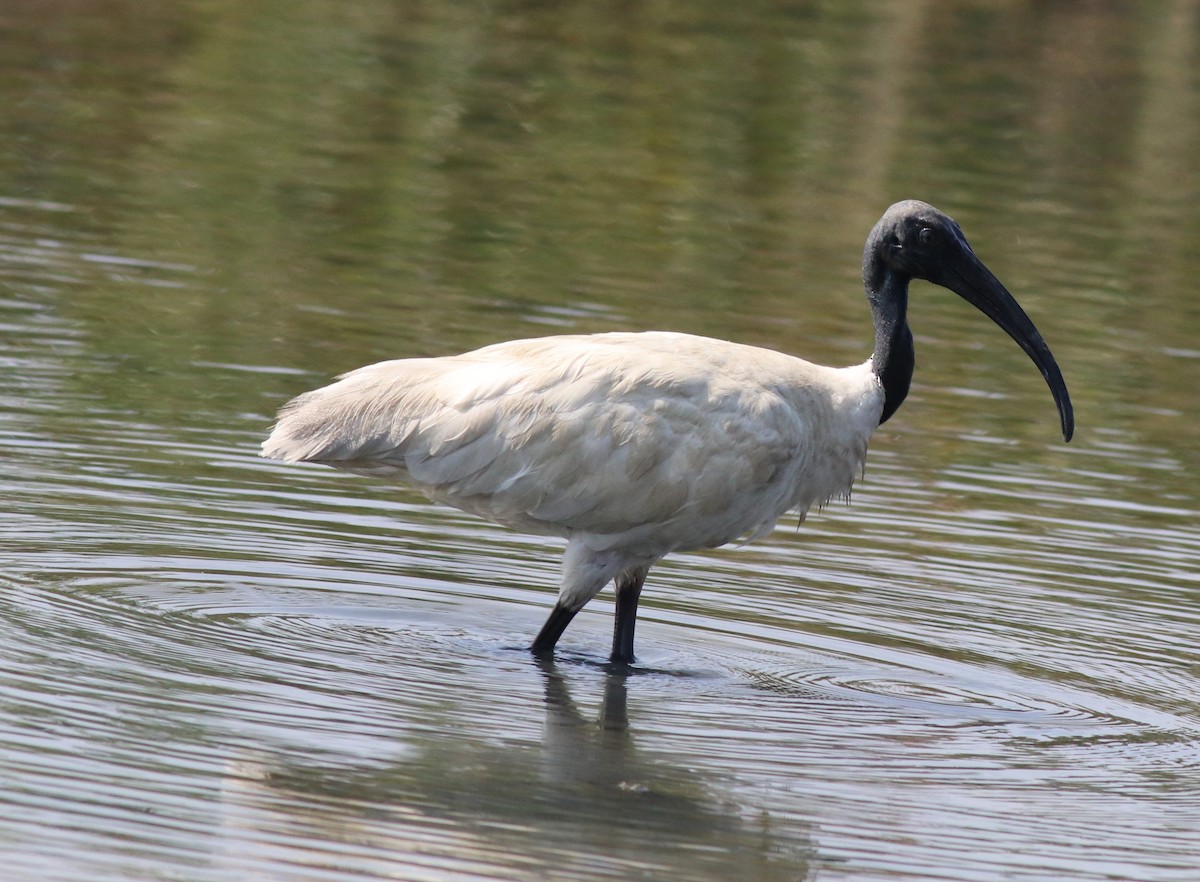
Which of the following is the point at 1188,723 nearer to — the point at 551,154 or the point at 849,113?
the point at 551,154

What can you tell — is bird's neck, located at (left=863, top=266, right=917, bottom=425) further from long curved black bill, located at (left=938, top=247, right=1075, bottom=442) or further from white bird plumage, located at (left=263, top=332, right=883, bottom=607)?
white bird plumage, located at (left=263, top=332, right=883, bottom=607)

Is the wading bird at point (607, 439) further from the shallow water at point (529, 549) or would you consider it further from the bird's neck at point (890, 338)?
the shallow water at point (529, 549)

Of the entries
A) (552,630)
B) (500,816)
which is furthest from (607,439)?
(500,816)

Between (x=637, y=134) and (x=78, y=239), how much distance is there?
34.4 ft

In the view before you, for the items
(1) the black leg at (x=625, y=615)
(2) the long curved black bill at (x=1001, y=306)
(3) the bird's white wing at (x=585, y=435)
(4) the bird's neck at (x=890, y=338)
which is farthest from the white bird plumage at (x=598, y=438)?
(2) the long curved black bill at (x=1001, y=306)

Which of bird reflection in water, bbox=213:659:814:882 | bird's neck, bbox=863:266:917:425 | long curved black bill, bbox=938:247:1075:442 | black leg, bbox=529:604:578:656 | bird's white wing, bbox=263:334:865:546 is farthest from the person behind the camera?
long curved black bill, bbox=938:247:1075:442

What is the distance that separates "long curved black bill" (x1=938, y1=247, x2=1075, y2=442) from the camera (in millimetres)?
10578

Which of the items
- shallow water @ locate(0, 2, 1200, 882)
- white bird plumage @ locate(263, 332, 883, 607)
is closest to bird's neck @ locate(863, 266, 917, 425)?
white bird plumage @ locate(263, 332, 883, 607)

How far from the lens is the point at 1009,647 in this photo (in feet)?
34.0

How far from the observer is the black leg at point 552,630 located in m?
9.62

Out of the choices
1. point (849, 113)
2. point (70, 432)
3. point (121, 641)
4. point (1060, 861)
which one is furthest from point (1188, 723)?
point (849, 113)

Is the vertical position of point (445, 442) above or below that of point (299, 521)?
above

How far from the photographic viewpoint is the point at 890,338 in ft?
33.6

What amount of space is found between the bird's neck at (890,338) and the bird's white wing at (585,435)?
66cm
